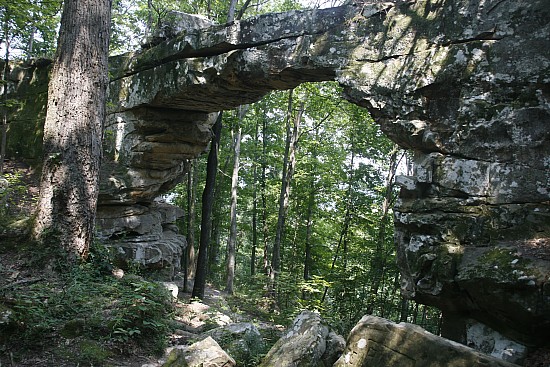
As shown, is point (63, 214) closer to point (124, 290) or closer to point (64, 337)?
point (124, 290)

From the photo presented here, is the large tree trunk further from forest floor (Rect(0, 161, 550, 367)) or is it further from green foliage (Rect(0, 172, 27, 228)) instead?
green foliage (Rect(0, 172, 27, 228))

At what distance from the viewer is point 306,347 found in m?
4.33

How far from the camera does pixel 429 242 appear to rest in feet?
18.4

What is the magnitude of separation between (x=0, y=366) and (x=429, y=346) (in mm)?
3737

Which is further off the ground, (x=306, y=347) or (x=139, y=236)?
(x=139, y=236)

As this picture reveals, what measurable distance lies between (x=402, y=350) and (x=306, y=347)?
102cm

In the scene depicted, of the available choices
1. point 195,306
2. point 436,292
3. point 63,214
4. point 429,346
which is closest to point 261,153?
point 195,306

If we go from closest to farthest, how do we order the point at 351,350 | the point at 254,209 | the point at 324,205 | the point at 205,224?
the point at 351,350, the point at 205,224, the point at 324,205, the point at 254,209

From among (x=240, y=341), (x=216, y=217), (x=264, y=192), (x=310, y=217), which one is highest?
(x=264, y=192)

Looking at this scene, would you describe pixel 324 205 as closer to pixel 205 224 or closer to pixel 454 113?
pixel 205 224

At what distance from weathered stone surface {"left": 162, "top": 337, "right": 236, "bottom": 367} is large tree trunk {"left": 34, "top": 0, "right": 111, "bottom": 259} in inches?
123

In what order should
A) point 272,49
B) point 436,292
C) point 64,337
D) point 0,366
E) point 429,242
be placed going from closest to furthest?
point 0,366, point 64,337, point 436,292, point 429,242, point 272,49

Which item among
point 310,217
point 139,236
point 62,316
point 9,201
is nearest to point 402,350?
point 62,316

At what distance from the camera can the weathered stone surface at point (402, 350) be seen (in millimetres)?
3510
